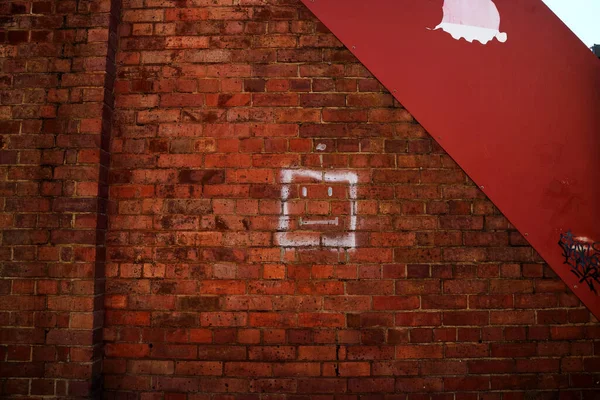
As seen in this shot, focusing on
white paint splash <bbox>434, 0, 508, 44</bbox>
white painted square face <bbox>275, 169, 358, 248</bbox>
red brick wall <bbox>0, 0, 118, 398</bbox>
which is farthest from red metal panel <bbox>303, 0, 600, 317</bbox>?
red brick wall <bbox>0, 0, 118, 398</bbox>

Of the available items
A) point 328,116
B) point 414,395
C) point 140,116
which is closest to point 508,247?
point 414,395

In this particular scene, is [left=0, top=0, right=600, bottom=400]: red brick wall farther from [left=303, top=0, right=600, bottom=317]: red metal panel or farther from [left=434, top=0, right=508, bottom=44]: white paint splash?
[left=434, top=0, right=508, bottom=44]: white paint splash

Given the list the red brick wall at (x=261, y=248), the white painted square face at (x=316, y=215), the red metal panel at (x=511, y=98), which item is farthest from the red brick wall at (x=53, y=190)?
the red metal panel at (x=511, y=98)

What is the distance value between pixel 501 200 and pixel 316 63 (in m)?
1.38

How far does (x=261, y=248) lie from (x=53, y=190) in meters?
1.24

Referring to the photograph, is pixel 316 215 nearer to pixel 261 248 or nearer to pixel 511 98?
pixel 261 248

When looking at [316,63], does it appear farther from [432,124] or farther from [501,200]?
[501,200]

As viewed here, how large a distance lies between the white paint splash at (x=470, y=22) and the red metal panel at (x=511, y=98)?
31 mm

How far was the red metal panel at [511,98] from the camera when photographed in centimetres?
226

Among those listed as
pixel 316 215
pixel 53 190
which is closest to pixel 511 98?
pixel 316 215

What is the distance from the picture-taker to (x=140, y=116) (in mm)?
2346

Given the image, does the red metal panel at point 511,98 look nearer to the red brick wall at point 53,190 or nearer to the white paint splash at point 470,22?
the white paint splash at point 470,22

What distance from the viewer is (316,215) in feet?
7.41

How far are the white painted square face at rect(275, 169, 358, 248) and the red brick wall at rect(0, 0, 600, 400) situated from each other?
0.04 ft
